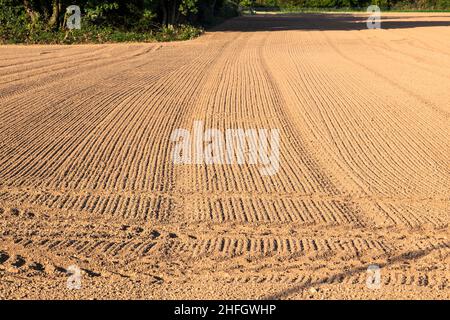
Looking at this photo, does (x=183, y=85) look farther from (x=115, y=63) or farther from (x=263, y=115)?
(x=115, y=63)

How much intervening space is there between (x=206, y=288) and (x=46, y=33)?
3262 cm

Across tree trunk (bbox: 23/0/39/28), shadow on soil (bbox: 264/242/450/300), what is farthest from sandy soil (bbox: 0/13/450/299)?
tree trunk (bbox: 23/0/39/28)

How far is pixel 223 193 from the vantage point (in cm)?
927

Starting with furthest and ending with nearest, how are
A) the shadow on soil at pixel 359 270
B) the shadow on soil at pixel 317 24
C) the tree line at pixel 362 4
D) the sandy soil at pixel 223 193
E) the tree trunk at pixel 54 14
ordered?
the tree line at pixel 362 4 → the shadow on soil at pixel 317 24 → the tree trunk at pixel 54 14 → the sandy soil at pixel 223 193 → the shadow on soil at pixel 359 270

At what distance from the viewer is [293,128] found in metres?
13.5

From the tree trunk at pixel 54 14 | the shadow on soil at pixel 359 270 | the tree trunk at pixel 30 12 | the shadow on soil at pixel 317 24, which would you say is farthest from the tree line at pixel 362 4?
the shadow on soil at pixel 359 270

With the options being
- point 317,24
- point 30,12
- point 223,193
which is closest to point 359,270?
point 223,193

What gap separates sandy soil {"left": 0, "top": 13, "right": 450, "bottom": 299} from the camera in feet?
21.6

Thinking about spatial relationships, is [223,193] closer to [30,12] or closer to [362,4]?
[30,12]

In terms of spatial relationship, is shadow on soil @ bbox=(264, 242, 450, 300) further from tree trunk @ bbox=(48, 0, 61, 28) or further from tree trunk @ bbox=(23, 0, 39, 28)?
tree trunk @ bbox=(23, 0, 39, 28)

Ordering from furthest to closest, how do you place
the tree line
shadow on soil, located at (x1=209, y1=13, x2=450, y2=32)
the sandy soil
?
the tree line
shadow on soil, located at (x1=209, y1=13, x2=450, y2=32)
the sandy soil

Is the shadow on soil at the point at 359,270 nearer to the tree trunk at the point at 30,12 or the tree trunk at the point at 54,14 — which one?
the tree trunk at the point at 54,14

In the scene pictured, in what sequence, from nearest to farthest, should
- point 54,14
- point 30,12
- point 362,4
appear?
1. point 54,14
2. point 30,12
3. point 362,4

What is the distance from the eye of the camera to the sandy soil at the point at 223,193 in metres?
6.58
